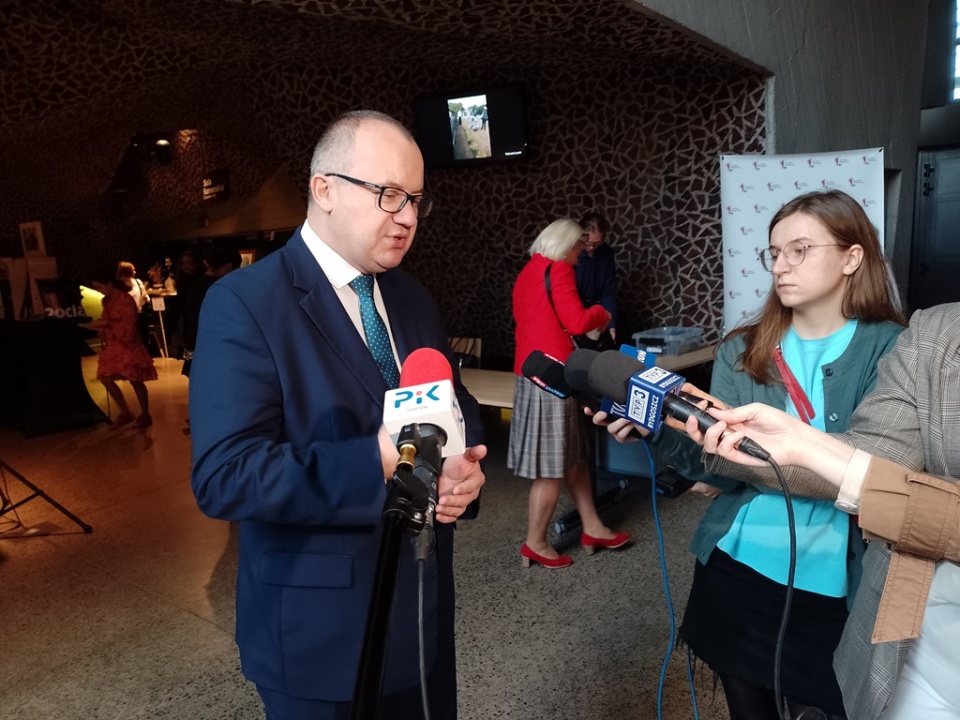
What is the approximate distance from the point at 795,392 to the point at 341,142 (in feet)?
3.47

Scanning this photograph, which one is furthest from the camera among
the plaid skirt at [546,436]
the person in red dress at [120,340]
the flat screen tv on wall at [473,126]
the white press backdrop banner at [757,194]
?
the person in red dress at [120,340]

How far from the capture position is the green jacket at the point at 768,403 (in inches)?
56.0

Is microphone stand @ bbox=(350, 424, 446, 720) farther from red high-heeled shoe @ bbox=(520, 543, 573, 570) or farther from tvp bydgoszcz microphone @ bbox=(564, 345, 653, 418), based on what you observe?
red high-heeled shoe @ bbox=(520, 543, 573, 570)

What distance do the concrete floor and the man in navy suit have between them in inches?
54.8

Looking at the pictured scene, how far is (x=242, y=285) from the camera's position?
1153 millimetres

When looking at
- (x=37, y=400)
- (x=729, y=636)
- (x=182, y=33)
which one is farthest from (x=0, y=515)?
(x=729, y=636)

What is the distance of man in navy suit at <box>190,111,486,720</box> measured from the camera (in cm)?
101

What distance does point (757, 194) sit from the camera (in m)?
3.54

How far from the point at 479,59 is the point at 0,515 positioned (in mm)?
4633

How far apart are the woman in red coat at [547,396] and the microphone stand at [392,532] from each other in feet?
8.59

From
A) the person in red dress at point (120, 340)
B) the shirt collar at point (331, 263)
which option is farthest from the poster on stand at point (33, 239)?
the shirt collar at point (331, 263)

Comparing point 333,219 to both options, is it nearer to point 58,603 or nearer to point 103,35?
point 58,603

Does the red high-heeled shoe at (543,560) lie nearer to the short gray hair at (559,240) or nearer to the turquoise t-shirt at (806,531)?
the short gray hair at (559,240)

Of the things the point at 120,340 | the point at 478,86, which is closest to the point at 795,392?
the point at 478,86
